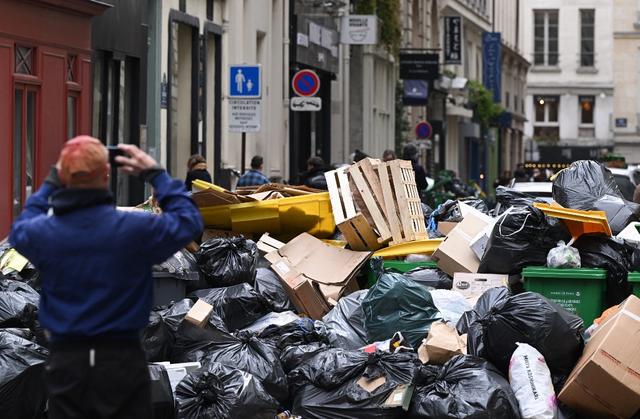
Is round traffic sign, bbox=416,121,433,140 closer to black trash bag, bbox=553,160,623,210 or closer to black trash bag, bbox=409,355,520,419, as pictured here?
black trash bag, bbox=553,160,623,210

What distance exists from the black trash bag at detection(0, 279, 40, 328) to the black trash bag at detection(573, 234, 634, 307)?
3931 millimetres

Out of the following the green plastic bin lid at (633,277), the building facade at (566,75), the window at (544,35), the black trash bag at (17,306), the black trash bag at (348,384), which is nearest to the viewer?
the black trash bag at (348,384)

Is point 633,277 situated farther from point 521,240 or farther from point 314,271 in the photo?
point 314,271

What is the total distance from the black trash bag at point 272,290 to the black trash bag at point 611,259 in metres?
2.18

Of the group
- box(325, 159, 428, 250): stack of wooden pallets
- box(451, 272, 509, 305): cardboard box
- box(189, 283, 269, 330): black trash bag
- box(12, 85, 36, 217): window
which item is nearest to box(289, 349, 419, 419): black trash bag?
box(189, 283, 269, 330): black trash bag

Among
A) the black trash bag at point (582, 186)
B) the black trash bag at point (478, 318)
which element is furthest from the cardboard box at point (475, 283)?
the black trash bag at point (582, 186)

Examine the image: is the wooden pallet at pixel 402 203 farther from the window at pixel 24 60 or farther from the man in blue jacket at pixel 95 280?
the man in blue jacket at pixel 95 280

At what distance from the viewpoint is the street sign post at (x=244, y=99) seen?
2102 centimetres

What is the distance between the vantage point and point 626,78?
3787 inches

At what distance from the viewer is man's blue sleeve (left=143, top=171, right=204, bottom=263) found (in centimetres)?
615

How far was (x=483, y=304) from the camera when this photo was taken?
433 inches

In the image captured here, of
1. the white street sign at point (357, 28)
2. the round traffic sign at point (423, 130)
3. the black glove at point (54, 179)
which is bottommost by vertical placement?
→ the black glove at point (54, 179)

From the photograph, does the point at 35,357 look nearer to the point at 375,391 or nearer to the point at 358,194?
the point at 375,391

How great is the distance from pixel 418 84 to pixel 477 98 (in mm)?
16153
